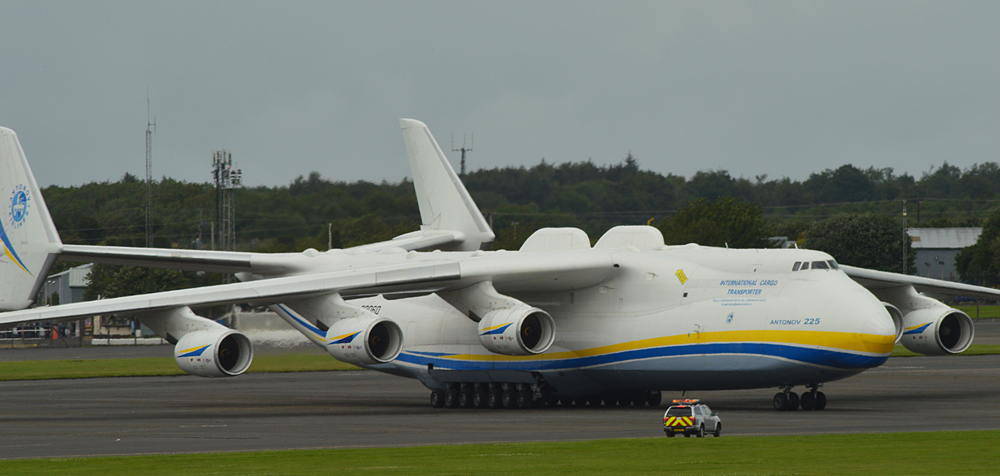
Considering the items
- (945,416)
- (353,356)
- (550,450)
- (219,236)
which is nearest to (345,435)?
(353,356)

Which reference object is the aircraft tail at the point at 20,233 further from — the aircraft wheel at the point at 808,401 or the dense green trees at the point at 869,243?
the dense green trees at the point at 869,243

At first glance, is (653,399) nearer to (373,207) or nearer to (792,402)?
(792,402)

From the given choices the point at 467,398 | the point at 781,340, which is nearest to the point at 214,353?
the point at 467,398

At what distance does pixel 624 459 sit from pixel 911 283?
14993 millimetres

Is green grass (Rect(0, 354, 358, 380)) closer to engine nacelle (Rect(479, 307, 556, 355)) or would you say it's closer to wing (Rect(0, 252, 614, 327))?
wing (Rect(0, 252, 614, 327))

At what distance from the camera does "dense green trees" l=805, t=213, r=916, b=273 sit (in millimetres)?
77562

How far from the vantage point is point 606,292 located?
1002 inches

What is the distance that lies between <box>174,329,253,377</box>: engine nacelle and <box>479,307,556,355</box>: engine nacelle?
15.2 ft

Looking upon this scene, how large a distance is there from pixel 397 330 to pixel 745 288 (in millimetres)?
6783

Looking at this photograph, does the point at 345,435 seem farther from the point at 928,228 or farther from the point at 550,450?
the point at 928,228

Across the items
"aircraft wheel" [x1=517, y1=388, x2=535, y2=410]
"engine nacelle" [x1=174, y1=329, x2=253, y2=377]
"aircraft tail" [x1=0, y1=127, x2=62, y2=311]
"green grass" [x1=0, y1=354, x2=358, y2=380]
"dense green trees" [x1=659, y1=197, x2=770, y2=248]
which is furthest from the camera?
"dense green trees" [x1=659, y1=197, x2=770, y2=248]

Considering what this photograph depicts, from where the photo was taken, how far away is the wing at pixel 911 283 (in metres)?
27.8

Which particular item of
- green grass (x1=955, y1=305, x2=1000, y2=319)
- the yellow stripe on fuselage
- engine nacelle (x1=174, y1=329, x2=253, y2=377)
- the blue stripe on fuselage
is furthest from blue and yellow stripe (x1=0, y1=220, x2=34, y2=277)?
green grass (x1=955, y1=305, x2=1000, y2=319)

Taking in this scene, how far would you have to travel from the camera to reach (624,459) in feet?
50.5
